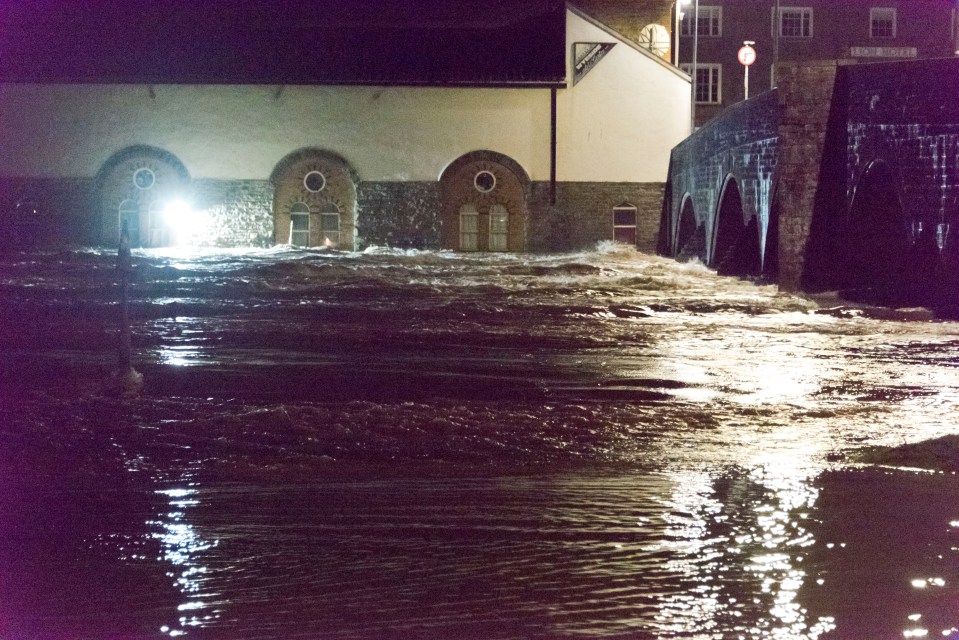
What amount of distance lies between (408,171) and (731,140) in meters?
14.7

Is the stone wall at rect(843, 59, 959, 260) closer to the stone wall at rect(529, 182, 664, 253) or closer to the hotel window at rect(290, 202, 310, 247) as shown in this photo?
the stone wall at rect(529, 182, 664, 253)

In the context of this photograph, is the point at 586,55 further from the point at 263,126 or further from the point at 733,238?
the point at 733,238

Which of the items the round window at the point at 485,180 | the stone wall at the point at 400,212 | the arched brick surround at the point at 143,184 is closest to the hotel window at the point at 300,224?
the stone wall at the point at 400,212

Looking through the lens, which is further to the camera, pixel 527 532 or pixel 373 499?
pixel 373 499

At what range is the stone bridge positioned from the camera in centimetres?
1597

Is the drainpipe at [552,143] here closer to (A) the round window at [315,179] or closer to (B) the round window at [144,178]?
(A) the round window at [315,179]

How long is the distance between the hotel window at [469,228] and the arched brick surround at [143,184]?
28.1 ft

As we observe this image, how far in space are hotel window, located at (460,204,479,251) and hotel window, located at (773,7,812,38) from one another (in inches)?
990

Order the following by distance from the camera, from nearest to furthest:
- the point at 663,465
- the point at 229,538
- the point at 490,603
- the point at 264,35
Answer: the point at 490,603 → the point at 229,538 → the point at 663,465 → the point at 264,35

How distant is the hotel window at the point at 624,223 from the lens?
36.9 meters

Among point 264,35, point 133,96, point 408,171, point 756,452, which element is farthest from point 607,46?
point 756,452

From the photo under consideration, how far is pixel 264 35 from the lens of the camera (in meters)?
38.9

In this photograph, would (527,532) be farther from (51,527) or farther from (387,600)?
(51,527)

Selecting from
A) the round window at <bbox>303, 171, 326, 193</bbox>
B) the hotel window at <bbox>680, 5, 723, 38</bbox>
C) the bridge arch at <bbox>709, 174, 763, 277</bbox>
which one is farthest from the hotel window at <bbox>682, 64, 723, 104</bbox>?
the bridge arch at <bbox>709, 174, 763, 277</bbox>
